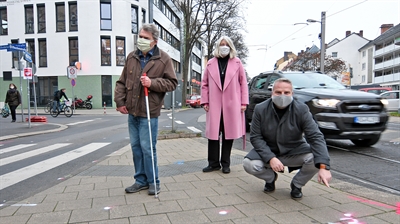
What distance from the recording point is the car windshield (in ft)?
23.2

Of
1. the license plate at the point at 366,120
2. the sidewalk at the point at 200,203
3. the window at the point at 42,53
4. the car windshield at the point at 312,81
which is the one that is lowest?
the sidewalk at the point at 200,203

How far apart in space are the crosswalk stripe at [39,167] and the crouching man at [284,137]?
138 inches

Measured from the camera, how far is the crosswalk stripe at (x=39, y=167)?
445 centimetres

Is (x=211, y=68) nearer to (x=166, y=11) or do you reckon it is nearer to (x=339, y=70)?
(x=166, y=11)

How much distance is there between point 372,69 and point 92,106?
57.2 metres

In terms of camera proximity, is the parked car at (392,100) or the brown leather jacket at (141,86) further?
the parked car at (392,100)

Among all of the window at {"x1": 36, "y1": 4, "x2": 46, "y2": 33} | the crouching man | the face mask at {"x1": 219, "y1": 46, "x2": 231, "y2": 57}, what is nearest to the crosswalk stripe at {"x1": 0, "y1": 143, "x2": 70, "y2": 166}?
the face mask at {"x1": 219, "y1": 46, "x2": 231, "y2": 57}

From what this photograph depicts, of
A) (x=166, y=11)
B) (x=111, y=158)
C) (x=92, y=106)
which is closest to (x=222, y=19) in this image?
(x=166, y=11)

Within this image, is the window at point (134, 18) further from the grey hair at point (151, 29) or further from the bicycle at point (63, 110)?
the grey hair at point (151, 29)

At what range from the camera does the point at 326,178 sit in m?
2.78

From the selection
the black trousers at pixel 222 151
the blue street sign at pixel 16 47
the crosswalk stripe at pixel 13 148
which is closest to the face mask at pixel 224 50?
the black trousers at pixel 222 151

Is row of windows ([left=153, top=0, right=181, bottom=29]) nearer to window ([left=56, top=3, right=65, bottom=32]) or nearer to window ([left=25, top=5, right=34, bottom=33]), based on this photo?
window ([left=56, top=3, right=65, bottom=32])

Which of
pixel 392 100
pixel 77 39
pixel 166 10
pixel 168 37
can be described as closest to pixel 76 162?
pixel 392 100

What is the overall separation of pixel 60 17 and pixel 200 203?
104 feet
